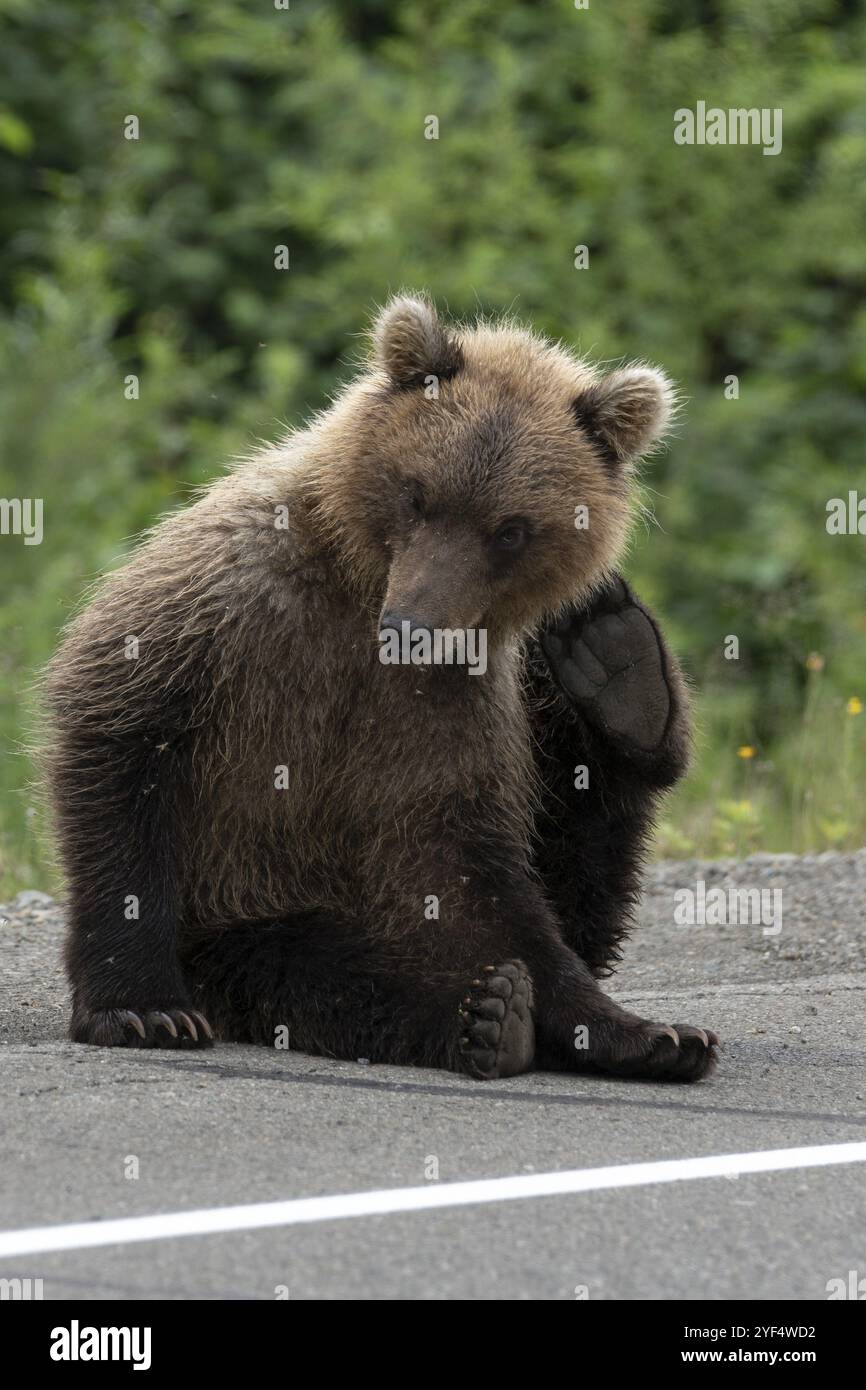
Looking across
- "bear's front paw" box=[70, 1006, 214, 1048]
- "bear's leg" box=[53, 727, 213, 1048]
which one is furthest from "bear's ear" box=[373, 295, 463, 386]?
"bear's front paw" box=[70, 1006, 214, 1048]

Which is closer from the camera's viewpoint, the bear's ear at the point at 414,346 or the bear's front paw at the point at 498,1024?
the bear's front paw at the point at 498,1024

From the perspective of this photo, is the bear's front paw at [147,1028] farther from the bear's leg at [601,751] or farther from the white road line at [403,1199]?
the white road line at [403,1199]

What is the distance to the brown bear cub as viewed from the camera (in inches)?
209

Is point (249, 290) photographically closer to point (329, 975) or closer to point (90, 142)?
point (90, 142)

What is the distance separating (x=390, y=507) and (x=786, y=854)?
15.0 feet

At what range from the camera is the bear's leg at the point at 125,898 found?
5.29m

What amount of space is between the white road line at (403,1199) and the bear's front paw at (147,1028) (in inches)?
56.5

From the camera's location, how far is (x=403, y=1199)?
12.5 ft

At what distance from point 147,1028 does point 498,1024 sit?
2.92 feet

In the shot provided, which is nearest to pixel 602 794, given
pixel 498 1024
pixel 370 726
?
pixel 370 726

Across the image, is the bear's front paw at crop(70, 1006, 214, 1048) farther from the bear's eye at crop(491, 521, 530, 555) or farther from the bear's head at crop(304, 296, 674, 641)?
the bear's eye at crop(491, 521, 530, 555)

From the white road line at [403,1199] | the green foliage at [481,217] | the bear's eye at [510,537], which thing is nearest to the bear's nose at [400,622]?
the bear's eye at [510,537]
